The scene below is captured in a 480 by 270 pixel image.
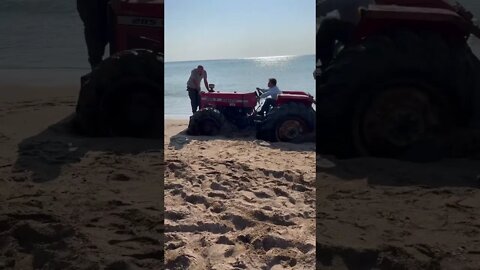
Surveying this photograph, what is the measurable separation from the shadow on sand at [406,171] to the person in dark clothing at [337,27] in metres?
0.29

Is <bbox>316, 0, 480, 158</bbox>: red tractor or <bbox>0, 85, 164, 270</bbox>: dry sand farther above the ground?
<bbox>316, 0, 480, 158</bbox>: red tractor

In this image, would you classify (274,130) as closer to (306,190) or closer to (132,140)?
(306,190)

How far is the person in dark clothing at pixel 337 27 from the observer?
4.07 feet

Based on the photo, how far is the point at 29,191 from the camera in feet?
4.30

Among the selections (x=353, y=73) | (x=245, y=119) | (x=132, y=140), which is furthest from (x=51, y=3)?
(x=245, y=119)

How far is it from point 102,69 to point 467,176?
3.52 ft

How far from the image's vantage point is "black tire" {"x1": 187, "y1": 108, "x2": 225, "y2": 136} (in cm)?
365

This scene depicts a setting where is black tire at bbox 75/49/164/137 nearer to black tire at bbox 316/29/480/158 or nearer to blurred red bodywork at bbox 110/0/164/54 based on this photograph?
blurred red bodywork at bbox 110/0/164/54

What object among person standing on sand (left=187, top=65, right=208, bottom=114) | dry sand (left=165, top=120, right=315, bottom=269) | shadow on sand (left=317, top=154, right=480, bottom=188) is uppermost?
person standing on sand (left=187, top=65, right=208, bottom=114)

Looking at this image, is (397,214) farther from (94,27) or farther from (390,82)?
(94,27)

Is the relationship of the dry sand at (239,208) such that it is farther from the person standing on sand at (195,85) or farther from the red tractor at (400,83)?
the person standing on sand at (195,85)

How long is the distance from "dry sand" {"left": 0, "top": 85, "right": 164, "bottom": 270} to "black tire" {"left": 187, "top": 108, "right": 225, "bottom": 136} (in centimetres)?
230

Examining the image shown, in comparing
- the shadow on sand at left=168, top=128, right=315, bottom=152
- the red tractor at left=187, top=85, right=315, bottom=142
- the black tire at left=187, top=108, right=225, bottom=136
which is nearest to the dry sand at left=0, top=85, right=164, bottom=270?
the shadow on sand at left=168, top=128, right=315, bottom=152

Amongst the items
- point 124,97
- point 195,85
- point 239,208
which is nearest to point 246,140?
point 195,85
